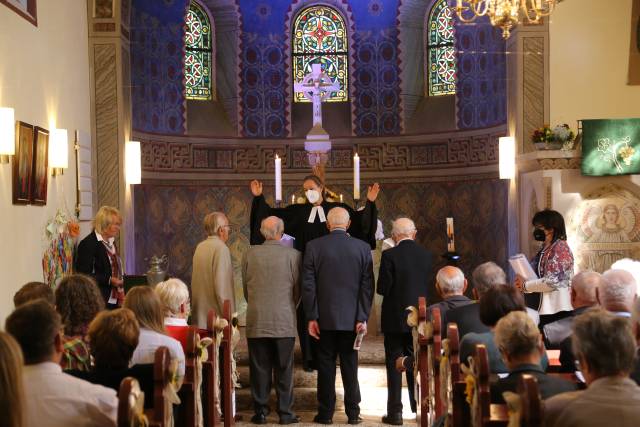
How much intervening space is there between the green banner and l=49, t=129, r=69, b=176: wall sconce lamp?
4.67m

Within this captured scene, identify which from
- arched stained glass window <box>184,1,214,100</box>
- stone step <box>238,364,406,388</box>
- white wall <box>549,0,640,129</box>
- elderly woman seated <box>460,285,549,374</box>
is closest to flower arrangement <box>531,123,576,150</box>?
white wall <box>549,0,640,129</box>

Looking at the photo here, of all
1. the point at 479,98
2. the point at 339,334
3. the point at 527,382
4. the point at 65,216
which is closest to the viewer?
the point at 527,382

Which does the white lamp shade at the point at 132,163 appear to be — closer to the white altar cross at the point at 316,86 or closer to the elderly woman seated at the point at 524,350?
the white altar cross at the point at 316,86

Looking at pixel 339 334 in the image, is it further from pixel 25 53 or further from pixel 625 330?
pixel 625 330

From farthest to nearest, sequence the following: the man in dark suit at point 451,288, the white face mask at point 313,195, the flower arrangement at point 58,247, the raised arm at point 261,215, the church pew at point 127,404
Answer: the raised arm at point 261,215
the white face mask at point 313,195
the flower arrangement at point 58,247
the man in dark suit at point 451,288
the church pew at point 127,404

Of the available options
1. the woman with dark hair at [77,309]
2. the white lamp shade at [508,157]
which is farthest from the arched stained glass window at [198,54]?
the woman with dark hair at [77,309]

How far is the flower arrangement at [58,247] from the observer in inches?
307

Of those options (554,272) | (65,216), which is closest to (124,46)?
(65,216)

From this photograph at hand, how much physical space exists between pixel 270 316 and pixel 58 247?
2.09m

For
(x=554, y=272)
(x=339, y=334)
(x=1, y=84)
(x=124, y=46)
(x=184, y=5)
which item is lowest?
(x=339, y=334)

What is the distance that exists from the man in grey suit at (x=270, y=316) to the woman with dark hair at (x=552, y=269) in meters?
1.80

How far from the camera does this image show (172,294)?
5547mm

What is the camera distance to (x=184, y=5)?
12.9m

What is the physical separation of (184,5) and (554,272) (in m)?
7.38
